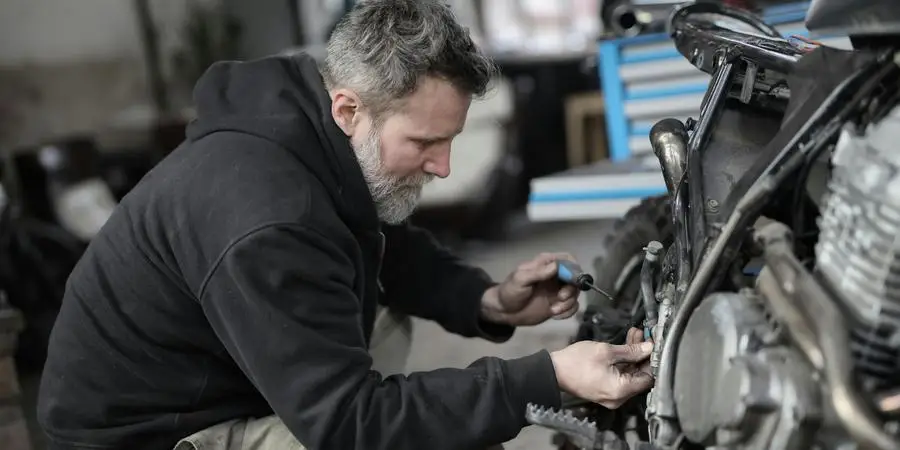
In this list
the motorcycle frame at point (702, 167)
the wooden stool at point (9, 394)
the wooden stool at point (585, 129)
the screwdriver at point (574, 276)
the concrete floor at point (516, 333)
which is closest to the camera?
the motorcycle frame at point (702, 167)

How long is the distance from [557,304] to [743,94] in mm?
497

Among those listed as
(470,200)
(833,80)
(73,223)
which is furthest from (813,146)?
(470,200)

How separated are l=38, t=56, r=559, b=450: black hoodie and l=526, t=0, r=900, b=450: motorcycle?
157mm

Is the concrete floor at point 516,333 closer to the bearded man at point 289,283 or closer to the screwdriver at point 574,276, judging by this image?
the screwdriver at point 574,276

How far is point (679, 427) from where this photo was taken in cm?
86

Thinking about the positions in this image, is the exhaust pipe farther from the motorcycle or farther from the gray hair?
the gray hair

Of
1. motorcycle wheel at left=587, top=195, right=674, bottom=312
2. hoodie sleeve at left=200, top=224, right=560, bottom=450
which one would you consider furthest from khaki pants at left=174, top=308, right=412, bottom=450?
motorcycle wheel at left=587, top=195, right=674, bottom=312

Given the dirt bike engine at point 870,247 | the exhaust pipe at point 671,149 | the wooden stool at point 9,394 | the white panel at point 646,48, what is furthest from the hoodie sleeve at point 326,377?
the white panel at point 646,48

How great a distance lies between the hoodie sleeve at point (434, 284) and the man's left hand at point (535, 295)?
41 millimetres

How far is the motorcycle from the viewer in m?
0.68

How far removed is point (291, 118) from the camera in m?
1.10

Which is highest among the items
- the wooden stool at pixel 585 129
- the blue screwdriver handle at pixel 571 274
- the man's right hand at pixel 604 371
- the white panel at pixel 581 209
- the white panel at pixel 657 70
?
the man's right hand at pixel 604 371

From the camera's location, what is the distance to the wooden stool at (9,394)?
1738 mm

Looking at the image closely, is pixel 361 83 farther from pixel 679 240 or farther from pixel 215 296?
pixel 679 240
